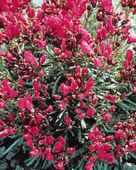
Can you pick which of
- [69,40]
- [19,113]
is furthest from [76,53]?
[19,113]

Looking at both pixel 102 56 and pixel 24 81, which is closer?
pixel 102 56

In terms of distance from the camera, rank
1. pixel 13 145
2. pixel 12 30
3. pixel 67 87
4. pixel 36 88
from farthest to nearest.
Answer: pixel 13 145
pixel 12 30
pixel 36 88
pixel 67 87

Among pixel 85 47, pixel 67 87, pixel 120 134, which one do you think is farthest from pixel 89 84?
pixel 120 134

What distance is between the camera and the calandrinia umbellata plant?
3.45m

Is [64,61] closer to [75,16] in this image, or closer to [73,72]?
[73,72]

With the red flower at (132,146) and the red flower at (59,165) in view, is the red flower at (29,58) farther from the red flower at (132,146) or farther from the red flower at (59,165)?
the red flower at (132,146)

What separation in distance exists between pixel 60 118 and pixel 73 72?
16.3 inches

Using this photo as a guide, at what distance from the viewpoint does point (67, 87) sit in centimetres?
330

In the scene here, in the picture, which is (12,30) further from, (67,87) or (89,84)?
(89,84)

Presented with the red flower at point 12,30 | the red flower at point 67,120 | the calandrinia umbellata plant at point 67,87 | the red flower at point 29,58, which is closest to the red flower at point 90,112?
the calandrinia umbellata plant at point 67,87

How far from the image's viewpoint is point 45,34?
3.77 m

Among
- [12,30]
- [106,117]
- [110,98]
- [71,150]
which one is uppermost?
[12,30]

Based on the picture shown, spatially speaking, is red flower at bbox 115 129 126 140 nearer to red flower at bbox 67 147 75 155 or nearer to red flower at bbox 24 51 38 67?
red flower at bbox 67 147 75 155

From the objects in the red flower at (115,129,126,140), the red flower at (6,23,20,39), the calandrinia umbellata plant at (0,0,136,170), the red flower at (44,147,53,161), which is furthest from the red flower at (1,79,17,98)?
the red flower at (115,129,126,140)
